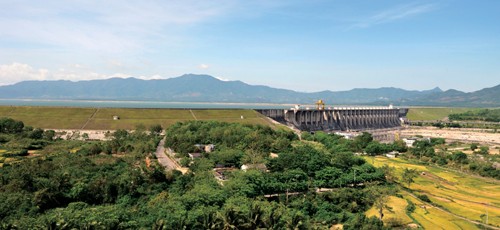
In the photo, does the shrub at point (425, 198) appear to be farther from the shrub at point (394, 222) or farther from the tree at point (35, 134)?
the tree at point (35, 134)

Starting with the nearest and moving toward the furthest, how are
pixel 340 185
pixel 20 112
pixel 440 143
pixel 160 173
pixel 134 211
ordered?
pixel 134 211 → pixel 160 173 → pixel 340 185 → pixel 440 143 → pixel 20 112

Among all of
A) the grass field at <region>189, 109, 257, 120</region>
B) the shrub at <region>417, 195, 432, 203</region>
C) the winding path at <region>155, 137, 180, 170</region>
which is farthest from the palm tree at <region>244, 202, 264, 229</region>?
the grass field at <region>189, 109, 257, 120</region>

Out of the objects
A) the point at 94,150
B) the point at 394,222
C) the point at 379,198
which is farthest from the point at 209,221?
the point at 94,150

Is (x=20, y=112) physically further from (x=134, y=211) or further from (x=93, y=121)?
(x=134, y=211)

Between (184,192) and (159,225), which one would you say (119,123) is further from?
(159,225)

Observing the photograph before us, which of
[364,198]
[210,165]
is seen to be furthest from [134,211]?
[364,198]
